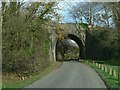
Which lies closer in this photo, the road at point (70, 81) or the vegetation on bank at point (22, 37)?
the road at point (70, 81)

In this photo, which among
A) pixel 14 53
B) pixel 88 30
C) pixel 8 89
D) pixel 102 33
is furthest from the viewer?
pixel 88 30

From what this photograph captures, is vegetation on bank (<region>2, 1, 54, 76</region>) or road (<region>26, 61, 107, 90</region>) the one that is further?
vegetation on bank (<region>2, 1, 54, 76</region>)

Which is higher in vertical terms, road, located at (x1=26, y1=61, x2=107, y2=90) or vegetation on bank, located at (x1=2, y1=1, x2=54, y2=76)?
vegetation on bank, located at (x1=2, y1=1, x2=54, y2=76)

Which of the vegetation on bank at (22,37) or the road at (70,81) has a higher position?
the vegetation on bank at (22,37)

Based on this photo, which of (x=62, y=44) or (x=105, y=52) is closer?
(x=105, y=52)

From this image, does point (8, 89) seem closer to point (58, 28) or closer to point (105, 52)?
point (58, 28)

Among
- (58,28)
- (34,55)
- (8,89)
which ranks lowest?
(8,89)

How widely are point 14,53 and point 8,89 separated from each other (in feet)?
21.0

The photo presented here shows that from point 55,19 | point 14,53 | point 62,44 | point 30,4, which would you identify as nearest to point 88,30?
point 62,44

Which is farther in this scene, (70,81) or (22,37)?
(22,37)

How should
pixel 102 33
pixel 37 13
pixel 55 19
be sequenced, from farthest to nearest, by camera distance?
pixel 102 33 → pixel 55 19 → pixel 37 13

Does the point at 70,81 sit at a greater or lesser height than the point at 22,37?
lesser

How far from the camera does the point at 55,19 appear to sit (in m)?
32.4

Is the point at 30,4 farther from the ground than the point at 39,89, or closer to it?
farther from the ground
